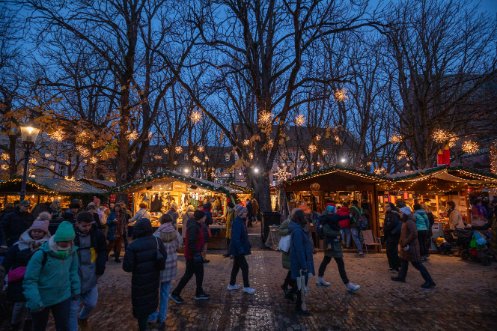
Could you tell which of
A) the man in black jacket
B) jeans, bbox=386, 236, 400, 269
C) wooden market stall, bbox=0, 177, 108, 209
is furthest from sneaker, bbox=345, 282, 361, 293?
wooden market stall, bbox=0, 177, 108, 209

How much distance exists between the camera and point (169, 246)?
4.77 meters

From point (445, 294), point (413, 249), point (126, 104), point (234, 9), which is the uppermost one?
point (234, 9)

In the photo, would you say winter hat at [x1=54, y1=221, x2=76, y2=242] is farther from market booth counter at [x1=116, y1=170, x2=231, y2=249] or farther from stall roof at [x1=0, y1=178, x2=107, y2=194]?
stall roof at [x1=0, y1=178, x2=107, y2=194]

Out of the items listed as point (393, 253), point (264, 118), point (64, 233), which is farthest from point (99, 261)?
point (264, 118)

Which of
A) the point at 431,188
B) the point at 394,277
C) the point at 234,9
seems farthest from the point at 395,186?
the point at 234,9

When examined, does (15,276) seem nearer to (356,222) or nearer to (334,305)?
(334,305)

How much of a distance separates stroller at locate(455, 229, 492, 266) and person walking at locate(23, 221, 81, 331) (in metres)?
11.0

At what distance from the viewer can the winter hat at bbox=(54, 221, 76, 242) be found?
3.12m

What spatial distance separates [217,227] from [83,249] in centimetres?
839

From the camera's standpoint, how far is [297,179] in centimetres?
1214

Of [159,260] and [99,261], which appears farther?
[99,261]

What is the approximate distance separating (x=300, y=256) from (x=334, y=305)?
1.35m

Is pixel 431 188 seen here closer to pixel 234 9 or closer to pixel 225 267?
pixel 225 267

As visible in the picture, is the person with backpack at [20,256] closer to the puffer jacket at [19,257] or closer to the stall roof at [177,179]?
the puffer jacket at [19,257]
